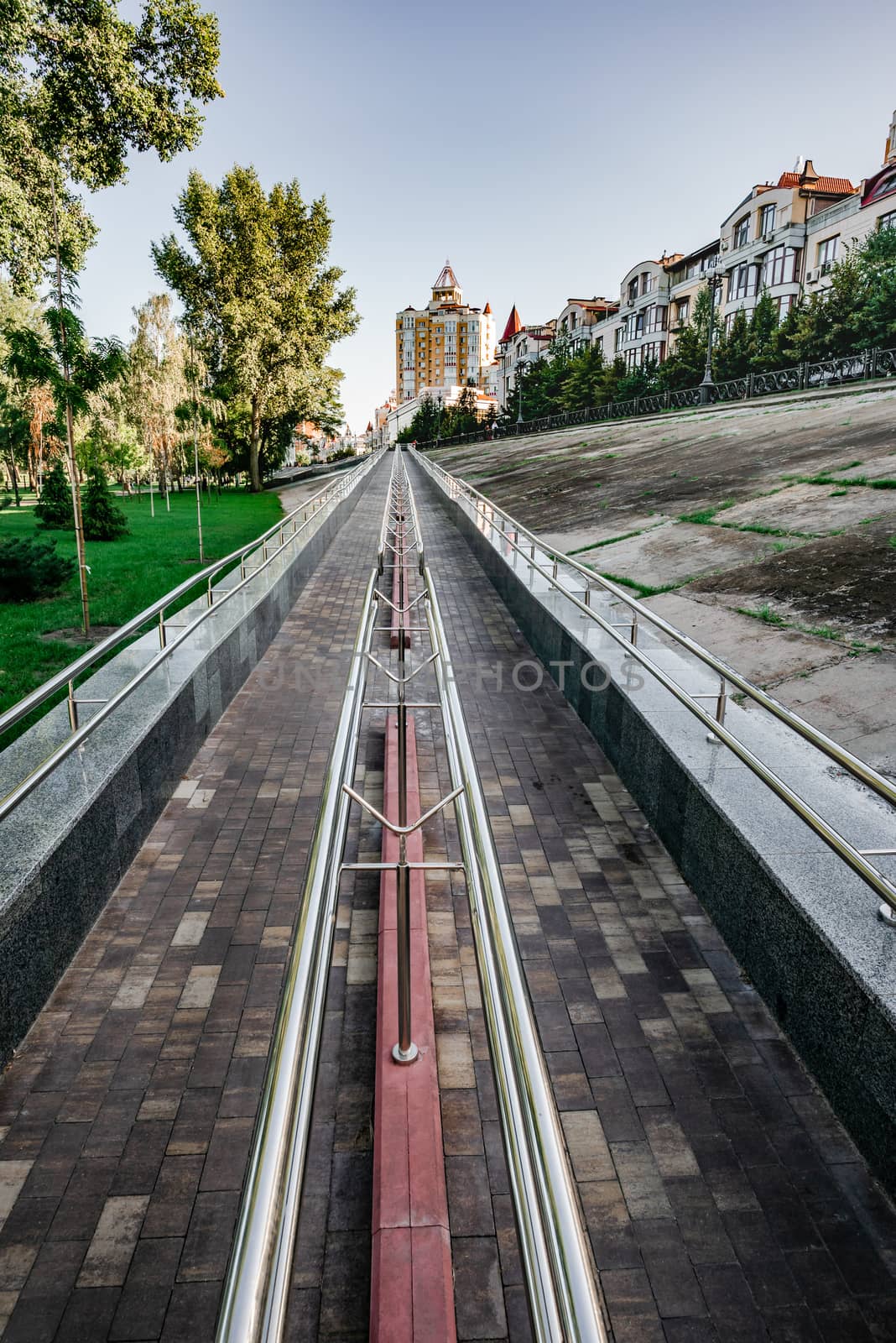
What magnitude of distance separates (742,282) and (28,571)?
164ft

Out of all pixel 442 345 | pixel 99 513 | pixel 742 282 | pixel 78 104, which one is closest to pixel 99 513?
pixel 99 513

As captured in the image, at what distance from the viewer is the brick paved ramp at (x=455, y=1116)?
Result: 238 cm

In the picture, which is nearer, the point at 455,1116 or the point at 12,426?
the point at 455,1116

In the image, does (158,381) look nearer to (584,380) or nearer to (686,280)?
(584,380)

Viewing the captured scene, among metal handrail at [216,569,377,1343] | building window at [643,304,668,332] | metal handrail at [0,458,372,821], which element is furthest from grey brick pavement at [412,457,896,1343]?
building window at [643,304,668,332]

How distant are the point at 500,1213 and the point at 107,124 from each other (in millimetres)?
17373

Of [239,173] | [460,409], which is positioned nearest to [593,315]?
[460,409]

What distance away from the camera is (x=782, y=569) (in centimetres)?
940

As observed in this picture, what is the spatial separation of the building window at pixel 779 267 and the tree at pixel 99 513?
137ft

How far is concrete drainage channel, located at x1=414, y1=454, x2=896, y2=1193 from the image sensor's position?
9.29ft

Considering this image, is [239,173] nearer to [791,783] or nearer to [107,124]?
[107,124]

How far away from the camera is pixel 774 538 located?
423 inches

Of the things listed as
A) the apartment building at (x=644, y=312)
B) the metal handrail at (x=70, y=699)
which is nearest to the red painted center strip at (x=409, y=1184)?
the metal handrail at (x=70, y=699)

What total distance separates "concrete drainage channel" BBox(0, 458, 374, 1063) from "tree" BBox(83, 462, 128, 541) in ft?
40.3
